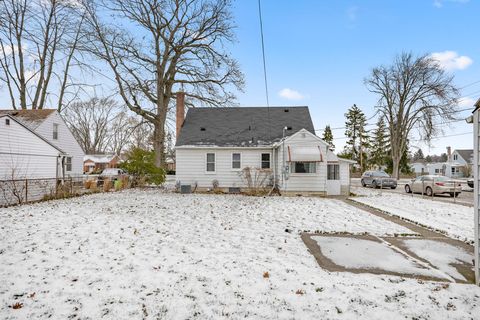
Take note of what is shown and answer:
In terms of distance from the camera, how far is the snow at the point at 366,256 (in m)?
4.69

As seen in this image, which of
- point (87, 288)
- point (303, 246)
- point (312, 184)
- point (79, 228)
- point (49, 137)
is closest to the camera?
point (87, 288)

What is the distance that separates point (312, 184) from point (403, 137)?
26.2 metres

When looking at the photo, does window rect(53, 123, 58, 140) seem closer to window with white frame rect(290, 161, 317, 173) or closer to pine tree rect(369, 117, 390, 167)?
window with white frame rect(290, 161, 317, 173)

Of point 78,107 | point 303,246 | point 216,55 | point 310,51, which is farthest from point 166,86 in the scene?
point 78,107

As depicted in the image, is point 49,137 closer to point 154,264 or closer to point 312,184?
point 312,184

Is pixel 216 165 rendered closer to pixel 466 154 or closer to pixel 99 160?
pixel 99 160

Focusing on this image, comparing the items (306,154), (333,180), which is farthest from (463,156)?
(306,154)

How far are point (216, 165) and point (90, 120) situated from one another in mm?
40666

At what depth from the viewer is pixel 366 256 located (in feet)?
17.4

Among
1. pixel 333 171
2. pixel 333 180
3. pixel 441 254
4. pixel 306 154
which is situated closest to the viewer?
pixel 441 254

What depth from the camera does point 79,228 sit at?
7.20 meters

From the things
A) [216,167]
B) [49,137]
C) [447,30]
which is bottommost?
[216,167]

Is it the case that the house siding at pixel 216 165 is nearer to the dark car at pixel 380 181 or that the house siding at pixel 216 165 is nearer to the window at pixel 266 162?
the window at pixel 266 162

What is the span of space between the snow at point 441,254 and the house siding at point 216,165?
1219cm
